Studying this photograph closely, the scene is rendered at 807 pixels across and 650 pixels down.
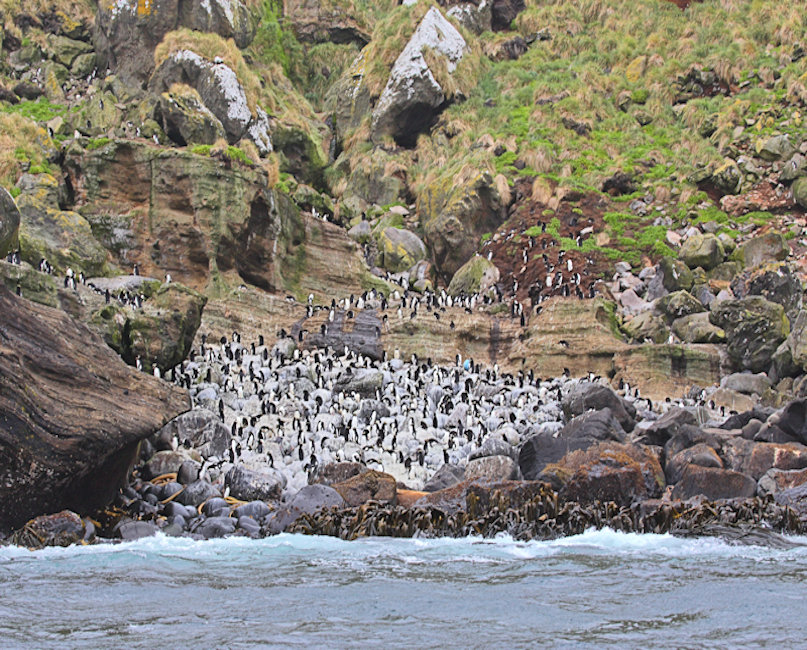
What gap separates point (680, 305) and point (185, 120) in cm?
2664

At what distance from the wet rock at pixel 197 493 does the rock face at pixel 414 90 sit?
144ft

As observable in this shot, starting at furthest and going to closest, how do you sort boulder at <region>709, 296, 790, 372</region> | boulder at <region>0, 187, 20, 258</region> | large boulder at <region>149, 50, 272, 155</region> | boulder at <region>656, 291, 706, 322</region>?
large boulder at <region>149, 50, 272, 155</region> < boulder at <region>656, 291, 706, 322</region> < boulder at <region>709, 296, 790, 372</region> < boulder at <region>0, 187, 20, 258</region>

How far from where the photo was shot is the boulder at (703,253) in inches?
1495

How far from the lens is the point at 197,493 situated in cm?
1702

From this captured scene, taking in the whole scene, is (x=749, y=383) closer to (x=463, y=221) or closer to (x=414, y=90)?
(x=463, y=221)

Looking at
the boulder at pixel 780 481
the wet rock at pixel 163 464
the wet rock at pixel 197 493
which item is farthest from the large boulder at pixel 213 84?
the boulder at pixel 780 481

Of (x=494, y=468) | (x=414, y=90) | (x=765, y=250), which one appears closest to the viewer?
(x=494, y=468)

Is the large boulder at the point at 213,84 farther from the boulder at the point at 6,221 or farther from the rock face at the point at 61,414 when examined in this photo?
the rock face at the point at 61,414

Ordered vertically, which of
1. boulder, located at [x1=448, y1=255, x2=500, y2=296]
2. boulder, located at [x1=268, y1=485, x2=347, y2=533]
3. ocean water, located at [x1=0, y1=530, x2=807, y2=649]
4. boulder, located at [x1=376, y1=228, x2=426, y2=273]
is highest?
boulder, located at [x1=376, y1=228, x2=426, y2=273]

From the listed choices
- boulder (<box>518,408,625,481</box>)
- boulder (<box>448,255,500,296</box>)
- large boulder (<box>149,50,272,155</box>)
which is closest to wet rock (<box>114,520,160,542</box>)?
boulder (<box>518,408,625,481</box>)

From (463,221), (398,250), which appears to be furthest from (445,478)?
(398,250)

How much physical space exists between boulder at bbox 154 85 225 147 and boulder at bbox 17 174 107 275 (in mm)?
9486

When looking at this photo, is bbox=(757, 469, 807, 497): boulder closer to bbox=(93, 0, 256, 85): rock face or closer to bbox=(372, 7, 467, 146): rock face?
bbox=(372, 7, 467, 146): rock face

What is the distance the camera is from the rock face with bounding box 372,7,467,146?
56.8 meters
